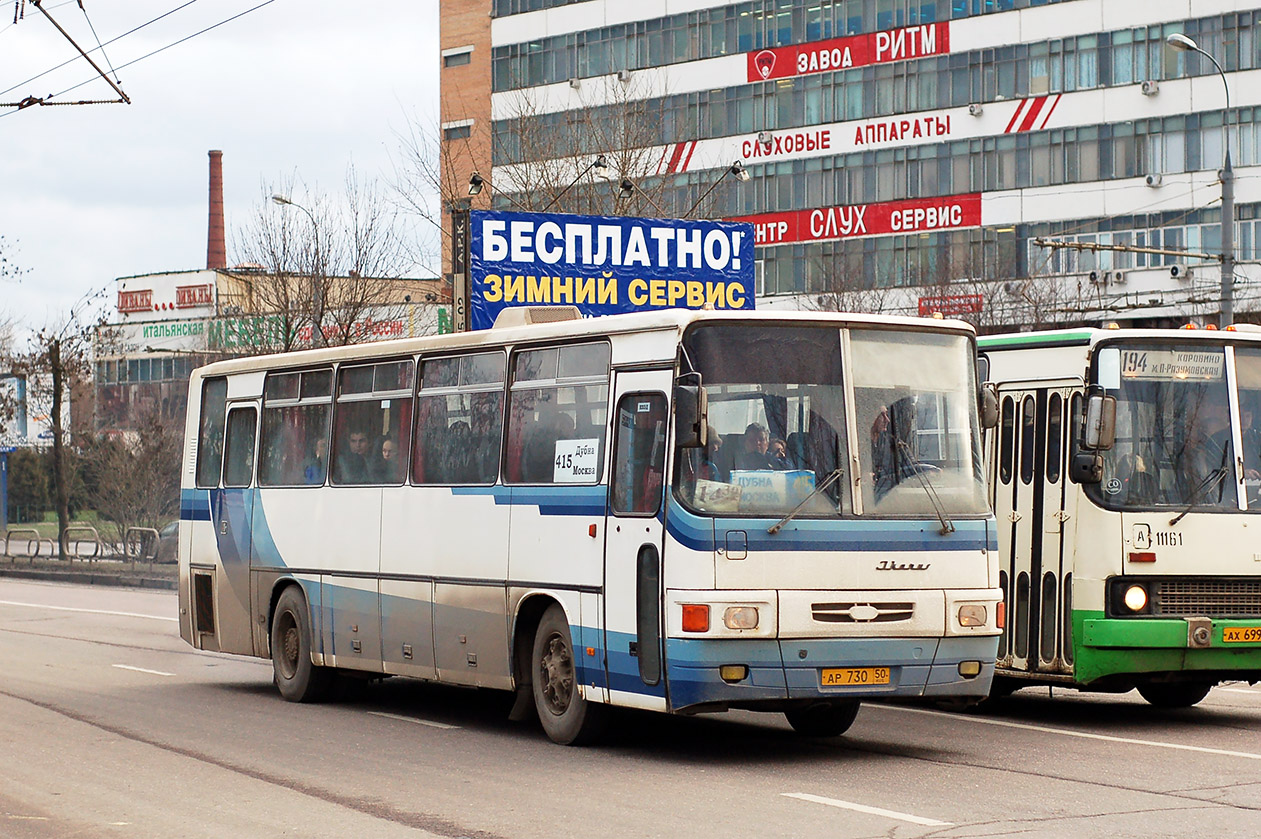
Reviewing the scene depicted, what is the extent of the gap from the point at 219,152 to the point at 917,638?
309 feet

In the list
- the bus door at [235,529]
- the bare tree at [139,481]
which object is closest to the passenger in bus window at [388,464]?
the bus door at [235,529]

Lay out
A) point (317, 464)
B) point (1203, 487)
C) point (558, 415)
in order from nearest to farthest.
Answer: point (558, 415)
point (1203, 487)
point (317, 464)

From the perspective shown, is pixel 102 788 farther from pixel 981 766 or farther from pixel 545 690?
pixel 981 766

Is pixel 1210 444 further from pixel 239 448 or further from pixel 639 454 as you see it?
pixel 239 448

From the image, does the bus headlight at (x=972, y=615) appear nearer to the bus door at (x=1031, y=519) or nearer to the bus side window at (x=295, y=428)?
the bus door at (x=1031, y=519)

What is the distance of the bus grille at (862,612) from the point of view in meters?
11.7

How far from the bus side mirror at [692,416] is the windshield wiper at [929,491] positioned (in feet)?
4.61

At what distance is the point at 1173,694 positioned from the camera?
50.0 feet

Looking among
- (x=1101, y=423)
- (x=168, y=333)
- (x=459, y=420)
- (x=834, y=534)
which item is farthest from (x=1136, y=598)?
(x=168, y=333)

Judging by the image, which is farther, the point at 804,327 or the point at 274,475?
the point at 274,475

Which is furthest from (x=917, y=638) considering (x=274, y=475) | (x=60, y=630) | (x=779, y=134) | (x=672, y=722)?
(x=779, y=134)

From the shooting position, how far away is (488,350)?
13961 millimetres

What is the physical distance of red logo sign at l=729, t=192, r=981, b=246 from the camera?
203 feet

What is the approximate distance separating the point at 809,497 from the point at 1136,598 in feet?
10.5
